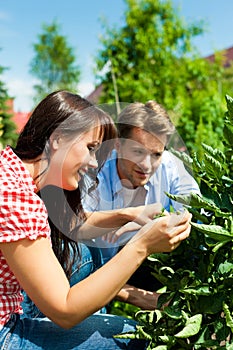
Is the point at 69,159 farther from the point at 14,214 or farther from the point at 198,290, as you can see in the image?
the point at 198,290

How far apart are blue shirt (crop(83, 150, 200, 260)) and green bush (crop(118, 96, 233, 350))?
0.72 metres

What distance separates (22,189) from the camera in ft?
5.00

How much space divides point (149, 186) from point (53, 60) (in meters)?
30.3

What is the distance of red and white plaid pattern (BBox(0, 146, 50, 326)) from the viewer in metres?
1.45

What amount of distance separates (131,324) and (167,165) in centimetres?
127

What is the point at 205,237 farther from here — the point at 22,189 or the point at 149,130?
the point at 149,130

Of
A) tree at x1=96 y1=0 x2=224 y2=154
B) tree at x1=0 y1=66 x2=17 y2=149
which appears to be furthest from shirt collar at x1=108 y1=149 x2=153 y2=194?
tree at x1=0 y1=66 x2=17 y2=149

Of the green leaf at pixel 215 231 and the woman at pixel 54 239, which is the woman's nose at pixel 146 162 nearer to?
the woman at pixel 54 239

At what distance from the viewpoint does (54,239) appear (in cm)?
193

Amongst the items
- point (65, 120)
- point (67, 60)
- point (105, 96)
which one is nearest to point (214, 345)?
point (65, 120)

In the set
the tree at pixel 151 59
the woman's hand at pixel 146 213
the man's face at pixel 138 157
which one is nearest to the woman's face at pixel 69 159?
the woman's hand at pixel 146 213

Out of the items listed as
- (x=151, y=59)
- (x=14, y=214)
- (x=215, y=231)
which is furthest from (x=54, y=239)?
(x=151, y=59)

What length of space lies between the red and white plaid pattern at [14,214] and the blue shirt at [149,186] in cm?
73

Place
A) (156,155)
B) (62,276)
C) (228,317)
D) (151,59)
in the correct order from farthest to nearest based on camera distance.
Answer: (151,59), (156,155), (62,276), (228,317)
